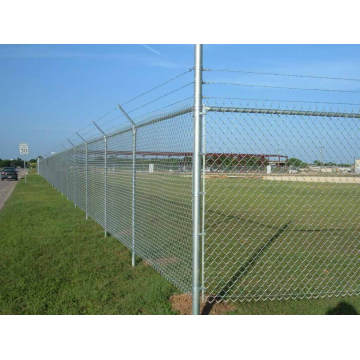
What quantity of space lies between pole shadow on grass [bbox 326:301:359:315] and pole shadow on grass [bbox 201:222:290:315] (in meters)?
1.21

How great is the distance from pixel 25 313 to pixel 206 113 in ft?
9.68

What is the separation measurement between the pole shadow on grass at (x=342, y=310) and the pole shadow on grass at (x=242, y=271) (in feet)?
3.96

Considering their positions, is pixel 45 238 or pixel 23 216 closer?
A: pixel 45 238

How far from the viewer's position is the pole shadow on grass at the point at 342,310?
400cm

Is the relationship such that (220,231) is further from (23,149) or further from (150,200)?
(23,149)

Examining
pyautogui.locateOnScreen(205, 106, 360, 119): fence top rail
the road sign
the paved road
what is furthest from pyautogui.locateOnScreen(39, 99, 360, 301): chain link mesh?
the road sign

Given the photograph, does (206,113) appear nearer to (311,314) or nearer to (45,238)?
(311,314)

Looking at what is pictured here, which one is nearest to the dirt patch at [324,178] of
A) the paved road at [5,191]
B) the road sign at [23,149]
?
the paved road at [5,191]

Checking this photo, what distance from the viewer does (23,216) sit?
10.7 metres

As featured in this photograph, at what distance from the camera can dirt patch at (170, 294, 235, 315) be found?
12.9 ft

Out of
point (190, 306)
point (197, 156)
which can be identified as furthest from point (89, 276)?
point (197, 156)

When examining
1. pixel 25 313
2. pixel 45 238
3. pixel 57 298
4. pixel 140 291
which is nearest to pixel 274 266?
pixel 140 291

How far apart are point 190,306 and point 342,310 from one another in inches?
67.2

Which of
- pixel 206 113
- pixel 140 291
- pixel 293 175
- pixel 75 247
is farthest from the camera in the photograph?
pixel 75 247
